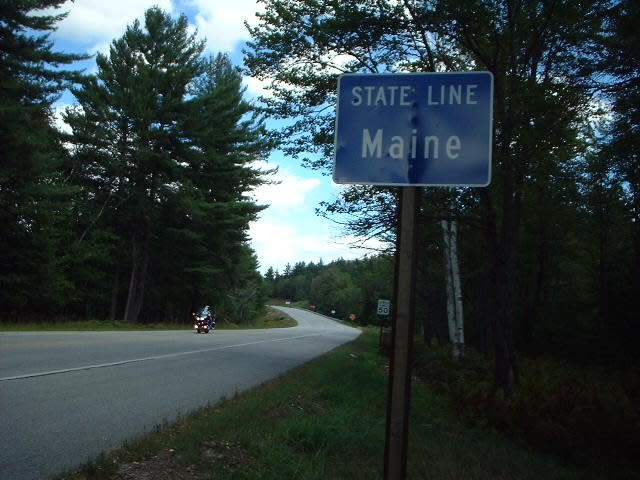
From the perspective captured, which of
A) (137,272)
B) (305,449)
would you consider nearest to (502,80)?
(305,449)

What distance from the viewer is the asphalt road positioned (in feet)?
17.8

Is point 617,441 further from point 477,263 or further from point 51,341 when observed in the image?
point 477,263

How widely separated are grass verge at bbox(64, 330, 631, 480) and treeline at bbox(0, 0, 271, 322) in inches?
744

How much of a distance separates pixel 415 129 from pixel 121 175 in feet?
105

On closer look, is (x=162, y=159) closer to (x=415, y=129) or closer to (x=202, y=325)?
(x=202, y=325)

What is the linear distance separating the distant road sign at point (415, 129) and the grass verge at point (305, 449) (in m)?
2.92

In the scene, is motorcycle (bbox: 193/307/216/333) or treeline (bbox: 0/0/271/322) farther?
motorcycle (bbox: 193/307/216/333)

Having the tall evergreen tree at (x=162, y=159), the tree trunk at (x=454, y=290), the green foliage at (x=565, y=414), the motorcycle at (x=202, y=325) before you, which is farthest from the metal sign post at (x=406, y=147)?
the tall evergreen tree at (x=162, y=159)

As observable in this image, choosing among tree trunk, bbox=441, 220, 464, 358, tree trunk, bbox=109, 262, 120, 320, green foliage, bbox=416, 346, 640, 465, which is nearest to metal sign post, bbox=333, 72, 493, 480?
green foliage, bbox=416, 346, 640, 465

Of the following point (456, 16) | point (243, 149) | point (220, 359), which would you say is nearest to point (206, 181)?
point (243, 149)

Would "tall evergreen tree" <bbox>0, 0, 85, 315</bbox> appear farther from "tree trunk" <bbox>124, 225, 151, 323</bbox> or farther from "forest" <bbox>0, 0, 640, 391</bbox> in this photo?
"tree trunk" <bbox>124, 225, 151, 323</bbox>

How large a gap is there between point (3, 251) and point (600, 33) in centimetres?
2477

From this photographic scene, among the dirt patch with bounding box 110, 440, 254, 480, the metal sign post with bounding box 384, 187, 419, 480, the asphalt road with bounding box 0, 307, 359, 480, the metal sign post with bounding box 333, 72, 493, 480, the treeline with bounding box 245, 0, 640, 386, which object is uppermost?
the treeline with bounding box 245, 0, 640, 386

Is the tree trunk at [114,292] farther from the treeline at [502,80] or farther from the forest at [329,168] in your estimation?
the treeline at [502,80]
